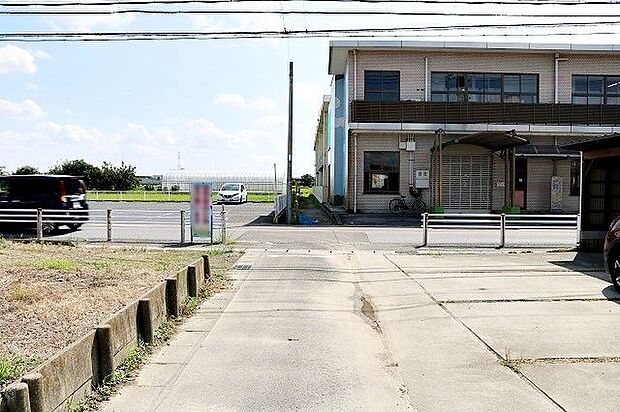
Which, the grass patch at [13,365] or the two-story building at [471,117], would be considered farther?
the two-story building at [471,117]

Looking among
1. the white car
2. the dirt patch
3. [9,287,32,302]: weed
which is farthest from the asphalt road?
the white car

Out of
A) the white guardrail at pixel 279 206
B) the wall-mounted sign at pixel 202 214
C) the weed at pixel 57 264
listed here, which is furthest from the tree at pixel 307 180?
the weed at pixel 57 264

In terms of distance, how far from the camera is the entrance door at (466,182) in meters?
29.1

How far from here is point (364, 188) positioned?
28.9m

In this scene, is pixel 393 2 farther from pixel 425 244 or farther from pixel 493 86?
pixel 493 86

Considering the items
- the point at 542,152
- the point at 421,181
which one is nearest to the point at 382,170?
the point at 421,181

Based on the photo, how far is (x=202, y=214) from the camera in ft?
55.7

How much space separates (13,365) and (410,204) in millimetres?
24621

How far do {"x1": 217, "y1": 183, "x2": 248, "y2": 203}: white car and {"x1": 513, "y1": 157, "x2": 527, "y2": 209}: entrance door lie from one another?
20.2 meters

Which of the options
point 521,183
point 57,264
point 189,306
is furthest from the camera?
point 521,183

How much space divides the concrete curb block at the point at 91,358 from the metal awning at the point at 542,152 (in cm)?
2301

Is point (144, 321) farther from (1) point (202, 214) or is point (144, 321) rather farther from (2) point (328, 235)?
(2) point (328, 235)

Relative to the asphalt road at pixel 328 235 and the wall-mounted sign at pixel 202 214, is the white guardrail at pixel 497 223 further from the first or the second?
the wall-mounted sign at pixel 202 214

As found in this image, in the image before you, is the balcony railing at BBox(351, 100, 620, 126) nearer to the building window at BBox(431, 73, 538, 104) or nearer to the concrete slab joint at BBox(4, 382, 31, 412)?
the building window at BBox(431, 73, 538, 104)
